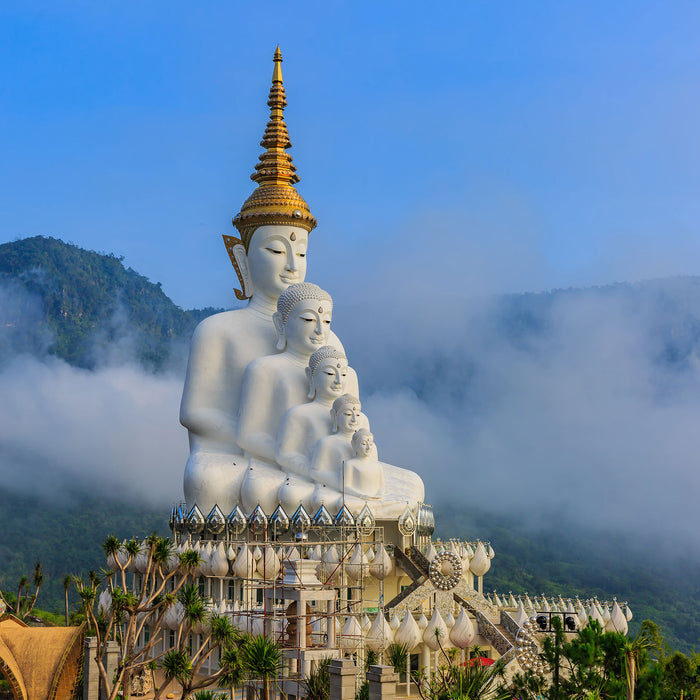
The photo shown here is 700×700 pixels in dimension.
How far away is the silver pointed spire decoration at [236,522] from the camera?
92.8 feet

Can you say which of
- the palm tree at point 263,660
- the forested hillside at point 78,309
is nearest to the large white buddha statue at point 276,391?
the palm tree at point 263,660

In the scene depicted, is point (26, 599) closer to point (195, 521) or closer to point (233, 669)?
point (195, 521)

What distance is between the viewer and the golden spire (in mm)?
32812

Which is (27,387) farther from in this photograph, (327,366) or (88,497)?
(327,366)

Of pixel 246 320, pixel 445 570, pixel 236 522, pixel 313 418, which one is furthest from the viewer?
pixel 246 320

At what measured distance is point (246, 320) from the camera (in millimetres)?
33188

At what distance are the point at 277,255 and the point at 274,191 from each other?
2025 mm

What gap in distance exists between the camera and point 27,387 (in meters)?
78.1

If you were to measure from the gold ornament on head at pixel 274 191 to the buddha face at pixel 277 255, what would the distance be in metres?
0.20

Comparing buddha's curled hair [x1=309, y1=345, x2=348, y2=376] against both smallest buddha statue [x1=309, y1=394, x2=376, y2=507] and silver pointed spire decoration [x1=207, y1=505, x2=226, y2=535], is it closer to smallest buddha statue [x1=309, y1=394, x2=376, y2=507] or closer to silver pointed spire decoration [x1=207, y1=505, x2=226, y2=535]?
smallest buddha statue [x1=309, y1=394, x2=376, y2=507]

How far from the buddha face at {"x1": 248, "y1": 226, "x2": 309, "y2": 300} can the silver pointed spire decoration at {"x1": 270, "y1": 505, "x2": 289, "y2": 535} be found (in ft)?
26.3

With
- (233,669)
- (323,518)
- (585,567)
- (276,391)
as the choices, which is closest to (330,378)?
(276,391)

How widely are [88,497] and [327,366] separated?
4623cm

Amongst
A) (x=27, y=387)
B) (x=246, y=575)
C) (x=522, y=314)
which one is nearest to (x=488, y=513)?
(x=522, y=314)
